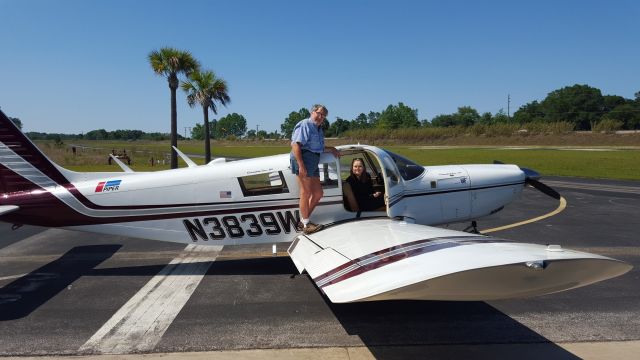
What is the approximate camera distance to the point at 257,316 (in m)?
5.13

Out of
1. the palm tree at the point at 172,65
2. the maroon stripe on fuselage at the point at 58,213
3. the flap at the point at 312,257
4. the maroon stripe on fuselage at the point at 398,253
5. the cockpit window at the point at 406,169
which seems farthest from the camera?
the palm tree at the point at 172,65

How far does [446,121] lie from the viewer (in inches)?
5192

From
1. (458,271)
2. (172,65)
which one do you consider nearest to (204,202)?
(458,271)

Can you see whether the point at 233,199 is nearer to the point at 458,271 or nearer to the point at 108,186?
the point at 108,186

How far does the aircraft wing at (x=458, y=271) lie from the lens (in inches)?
134

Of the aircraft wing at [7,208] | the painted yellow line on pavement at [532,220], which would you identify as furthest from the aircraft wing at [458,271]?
the painted yellow line on pavement at [532,220]

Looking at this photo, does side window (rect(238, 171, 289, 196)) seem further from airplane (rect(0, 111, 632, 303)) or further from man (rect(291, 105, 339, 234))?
man (rect(291, 105, 339, 234))

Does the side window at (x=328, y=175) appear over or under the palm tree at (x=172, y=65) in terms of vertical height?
under

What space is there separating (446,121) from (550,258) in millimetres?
134968

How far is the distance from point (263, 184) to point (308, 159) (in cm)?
86

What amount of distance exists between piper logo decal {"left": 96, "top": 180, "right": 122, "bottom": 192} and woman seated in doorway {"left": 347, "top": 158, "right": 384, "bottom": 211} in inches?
141

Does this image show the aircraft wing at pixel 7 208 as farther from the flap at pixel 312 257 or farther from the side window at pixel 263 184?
the flap at pixel 312 257

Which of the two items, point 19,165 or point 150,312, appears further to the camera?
point 19,165

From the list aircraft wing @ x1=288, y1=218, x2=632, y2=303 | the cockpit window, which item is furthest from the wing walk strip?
the cockpit window
